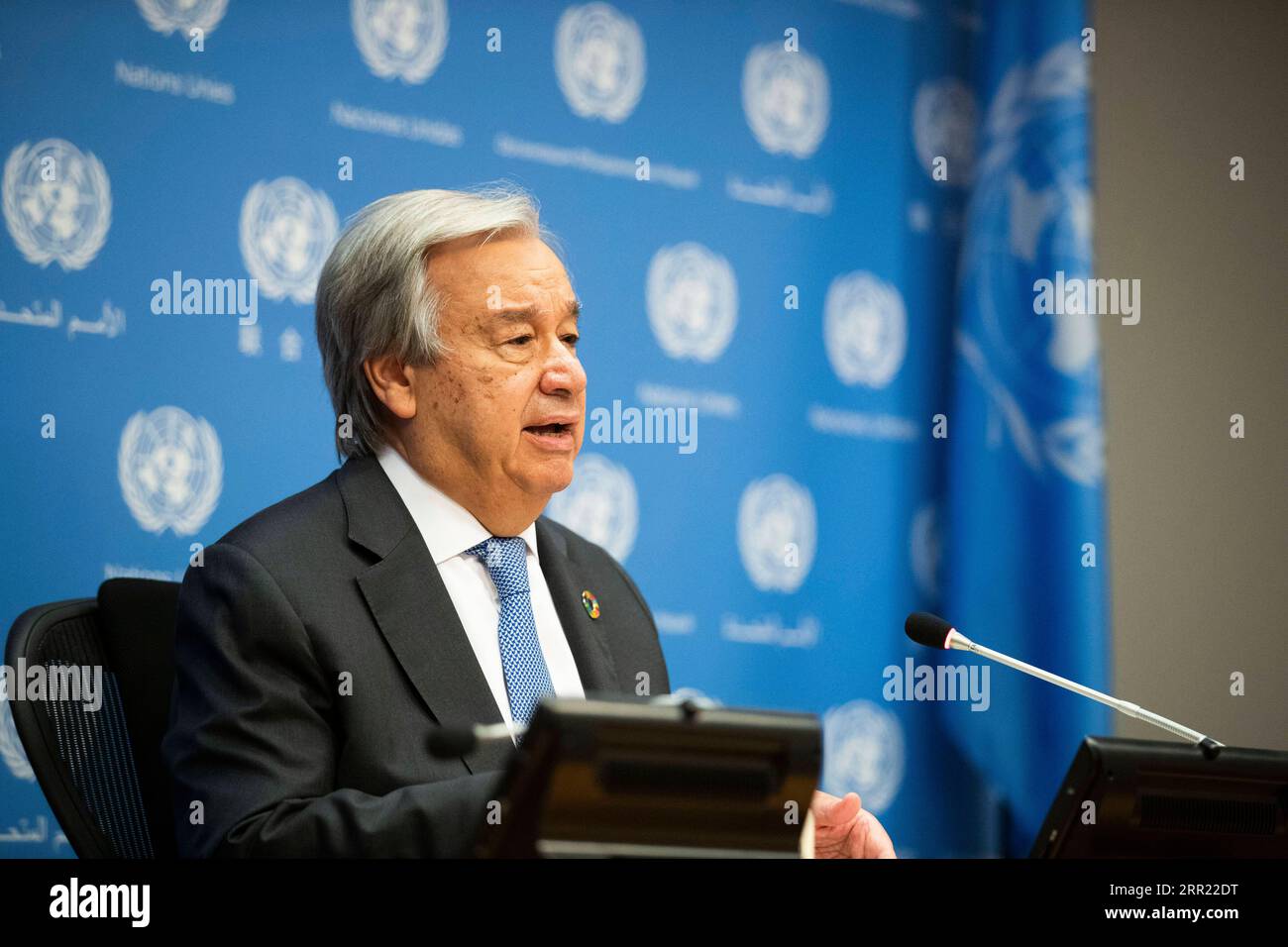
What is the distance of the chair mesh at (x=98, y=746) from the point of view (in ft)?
7.64

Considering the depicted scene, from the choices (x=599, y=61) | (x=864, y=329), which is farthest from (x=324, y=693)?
(x=864, y=329)

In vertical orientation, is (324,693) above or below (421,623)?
below

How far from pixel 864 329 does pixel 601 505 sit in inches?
43.8

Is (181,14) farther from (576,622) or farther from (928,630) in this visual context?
(928,630)

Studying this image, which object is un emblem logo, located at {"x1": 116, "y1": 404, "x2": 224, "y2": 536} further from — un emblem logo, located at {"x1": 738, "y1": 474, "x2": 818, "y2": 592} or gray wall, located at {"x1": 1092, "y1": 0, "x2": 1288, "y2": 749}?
gray wall, located at {"x1": 1092, "y1": 0, "x2": 1288, "y2": 749}

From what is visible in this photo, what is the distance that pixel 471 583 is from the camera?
8.54ft

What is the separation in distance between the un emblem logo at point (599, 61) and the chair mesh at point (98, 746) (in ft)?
7.23

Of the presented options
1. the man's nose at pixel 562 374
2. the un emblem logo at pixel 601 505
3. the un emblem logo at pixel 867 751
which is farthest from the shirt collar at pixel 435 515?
the un emblem logo at pixel 867 751

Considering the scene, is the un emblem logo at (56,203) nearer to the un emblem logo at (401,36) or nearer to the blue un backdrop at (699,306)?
the blue un backdrop at (699,306)

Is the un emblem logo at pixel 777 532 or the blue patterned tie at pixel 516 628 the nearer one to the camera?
the blue patterned tie at pixel 516 628

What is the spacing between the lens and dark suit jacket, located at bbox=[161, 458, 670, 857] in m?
2.04

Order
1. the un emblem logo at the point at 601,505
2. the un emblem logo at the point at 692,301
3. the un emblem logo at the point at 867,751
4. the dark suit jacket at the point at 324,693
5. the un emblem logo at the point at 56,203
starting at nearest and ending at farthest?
1. the dark suit jacket at the point at 324,693
2. the un emblem logo at the point at 56,203
3. the un emblem logo at the point at 601,505
4. the un emblem logo at the point at 692,301
5. the un emblem logo at the point at 867,751

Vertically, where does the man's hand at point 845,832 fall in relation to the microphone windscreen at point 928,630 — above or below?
below
